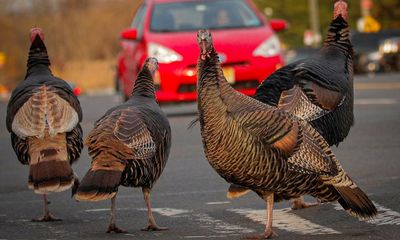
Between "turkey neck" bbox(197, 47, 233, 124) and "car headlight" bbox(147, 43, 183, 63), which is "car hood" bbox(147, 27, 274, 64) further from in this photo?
"turkey neck" bbox(197, 47, 233, 124)

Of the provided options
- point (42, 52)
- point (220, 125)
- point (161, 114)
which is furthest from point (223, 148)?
point (42, 52)

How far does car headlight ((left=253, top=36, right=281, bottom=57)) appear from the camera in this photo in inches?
781

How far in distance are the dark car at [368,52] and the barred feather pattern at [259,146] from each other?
1548 inches

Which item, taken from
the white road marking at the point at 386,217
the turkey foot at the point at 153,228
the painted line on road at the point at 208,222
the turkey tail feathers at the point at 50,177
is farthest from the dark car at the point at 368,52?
the turkey foot at the point at 153,228

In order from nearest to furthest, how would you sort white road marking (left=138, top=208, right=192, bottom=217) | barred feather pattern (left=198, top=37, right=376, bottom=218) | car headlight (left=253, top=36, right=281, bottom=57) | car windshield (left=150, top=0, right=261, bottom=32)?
barred feather pattern (left=198, top=37, right=376, bottom=218), white road marking (left=138, top=208, right=192, bottom=217), car headlight (left=253, top=36, right=281, bottom=57), car windshield (left=150, top=0, right=261, bottom=32)

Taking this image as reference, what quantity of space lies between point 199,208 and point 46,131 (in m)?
1.46

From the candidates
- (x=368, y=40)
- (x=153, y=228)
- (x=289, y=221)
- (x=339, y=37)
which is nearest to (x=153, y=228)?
(x=153, y=228)

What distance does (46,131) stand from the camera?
33.6 ft

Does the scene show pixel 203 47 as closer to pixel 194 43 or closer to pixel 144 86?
pixel 144 86

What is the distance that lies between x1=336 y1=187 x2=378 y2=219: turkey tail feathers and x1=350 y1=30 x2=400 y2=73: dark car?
39325mm

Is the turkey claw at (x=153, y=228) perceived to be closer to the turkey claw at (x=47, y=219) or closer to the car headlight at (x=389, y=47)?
the turkey claw at (x=47, y=219)

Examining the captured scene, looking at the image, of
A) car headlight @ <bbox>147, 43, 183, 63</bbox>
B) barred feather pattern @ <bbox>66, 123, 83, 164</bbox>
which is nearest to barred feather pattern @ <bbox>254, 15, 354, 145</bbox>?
barred feather pattern @ <bbox>66, 123, 83, 164</bbox>

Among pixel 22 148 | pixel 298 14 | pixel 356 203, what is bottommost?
pixel 356 203

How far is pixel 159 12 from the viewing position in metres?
21.0
